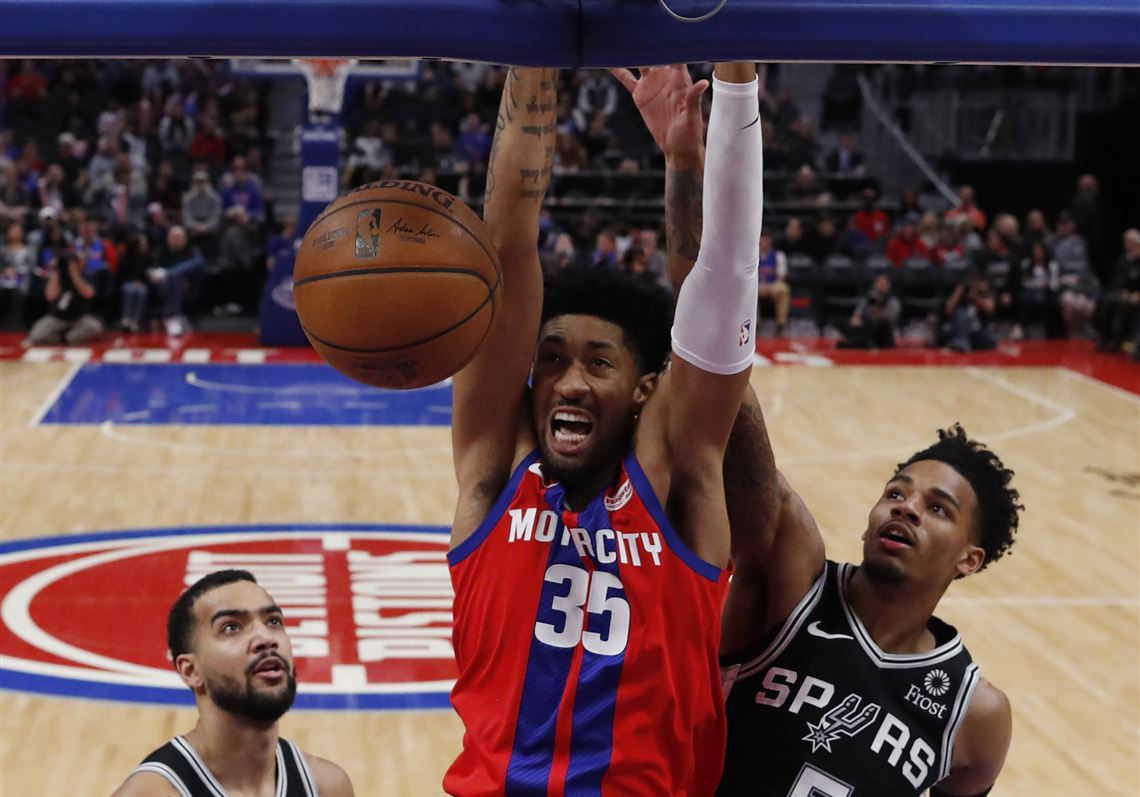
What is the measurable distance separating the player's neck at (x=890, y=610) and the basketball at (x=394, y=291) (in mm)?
1250

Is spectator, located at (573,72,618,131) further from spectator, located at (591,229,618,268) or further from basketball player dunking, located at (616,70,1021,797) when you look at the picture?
basketball player dunking, located at (616,70,1021,797)

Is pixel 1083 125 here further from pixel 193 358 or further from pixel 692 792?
pixel 692 792

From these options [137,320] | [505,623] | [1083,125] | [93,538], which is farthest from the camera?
[1083,125]

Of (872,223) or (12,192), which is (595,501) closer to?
(12,192)

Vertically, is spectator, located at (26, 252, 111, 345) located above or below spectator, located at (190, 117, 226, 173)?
below

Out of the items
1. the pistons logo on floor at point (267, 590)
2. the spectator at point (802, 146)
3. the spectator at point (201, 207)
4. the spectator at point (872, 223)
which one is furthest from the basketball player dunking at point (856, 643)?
the spectator at point (802, 146)

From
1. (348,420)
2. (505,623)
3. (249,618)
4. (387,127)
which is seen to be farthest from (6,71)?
(505,623)

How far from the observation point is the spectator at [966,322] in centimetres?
1748

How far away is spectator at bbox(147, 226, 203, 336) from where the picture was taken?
56.2 ft

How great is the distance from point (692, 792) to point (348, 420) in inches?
400

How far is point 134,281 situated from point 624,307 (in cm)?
1468

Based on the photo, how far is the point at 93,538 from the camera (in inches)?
365

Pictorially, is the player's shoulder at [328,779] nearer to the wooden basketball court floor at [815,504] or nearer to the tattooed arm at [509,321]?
the wooden basketball court floor at [815,504]

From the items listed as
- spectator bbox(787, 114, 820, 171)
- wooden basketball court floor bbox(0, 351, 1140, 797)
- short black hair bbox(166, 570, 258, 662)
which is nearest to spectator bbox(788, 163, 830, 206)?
spectator bbox(787, 114, 820, 171)
